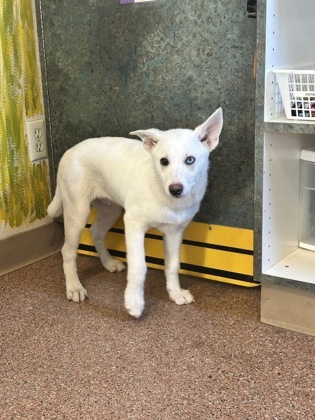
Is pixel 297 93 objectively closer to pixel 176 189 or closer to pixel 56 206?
pixel 176 189

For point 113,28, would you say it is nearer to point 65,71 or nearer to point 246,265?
point 65,71

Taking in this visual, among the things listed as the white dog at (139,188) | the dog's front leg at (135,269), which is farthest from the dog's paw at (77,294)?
the dog's front leg at (135,269)

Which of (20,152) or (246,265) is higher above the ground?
(20,152)

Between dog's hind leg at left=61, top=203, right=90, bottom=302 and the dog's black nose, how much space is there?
45 cm

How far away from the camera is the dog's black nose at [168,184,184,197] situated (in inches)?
52.9

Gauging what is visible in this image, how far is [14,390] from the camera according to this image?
1.21 meters

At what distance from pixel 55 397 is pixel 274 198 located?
2.49 feet

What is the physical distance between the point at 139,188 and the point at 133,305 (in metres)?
0.34

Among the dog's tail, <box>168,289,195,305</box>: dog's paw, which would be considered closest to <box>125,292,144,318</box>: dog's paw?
<box>168,289,195,305</box>: dog's paw

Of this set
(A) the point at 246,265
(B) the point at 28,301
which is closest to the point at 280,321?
(A) the point at 246,265

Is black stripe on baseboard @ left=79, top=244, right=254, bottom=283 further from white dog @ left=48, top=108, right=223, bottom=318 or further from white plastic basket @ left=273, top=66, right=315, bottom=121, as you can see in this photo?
white plastic basket @ left=273, top=66, right=315, bottom=121

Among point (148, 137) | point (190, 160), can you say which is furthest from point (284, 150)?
point (148, 137)

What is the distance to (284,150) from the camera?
1.44 m

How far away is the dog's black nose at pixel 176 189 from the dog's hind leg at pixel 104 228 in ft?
1.80
